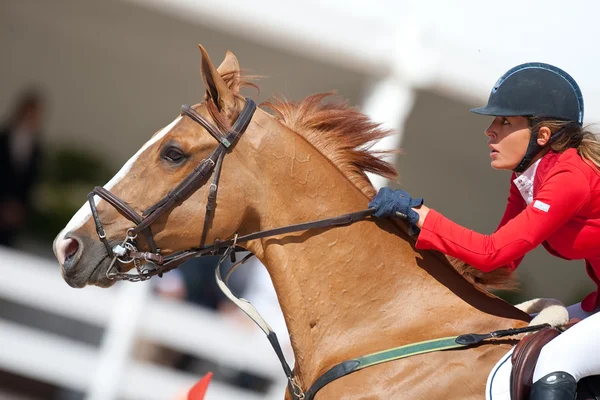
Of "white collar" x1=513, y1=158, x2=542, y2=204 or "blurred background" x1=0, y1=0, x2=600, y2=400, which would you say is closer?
"white collar" x1=513, y1=158, x2=542, y2=204

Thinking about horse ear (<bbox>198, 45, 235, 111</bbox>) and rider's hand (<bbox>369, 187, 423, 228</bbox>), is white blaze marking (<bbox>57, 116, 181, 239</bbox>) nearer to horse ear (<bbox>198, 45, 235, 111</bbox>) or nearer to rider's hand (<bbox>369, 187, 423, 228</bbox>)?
horse ear (<bbox>198, 45, 235, 111</bbox>)

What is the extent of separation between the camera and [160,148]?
9.57 feet

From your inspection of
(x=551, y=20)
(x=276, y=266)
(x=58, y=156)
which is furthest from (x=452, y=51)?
(x=58, y=156)

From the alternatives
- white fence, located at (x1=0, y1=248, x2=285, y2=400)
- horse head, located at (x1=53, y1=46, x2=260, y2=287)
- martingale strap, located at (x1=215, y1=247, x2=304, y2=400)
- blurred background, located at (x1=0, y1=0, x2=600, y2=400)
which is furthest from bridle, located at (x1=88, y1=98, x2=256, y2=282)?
white fence, located at (x1=0, y1=248, x2=285, y2=400)

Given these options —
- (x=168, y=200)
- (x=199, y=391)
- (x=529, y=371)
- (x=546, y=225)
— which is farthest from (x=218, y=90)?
(x=529, y=371)

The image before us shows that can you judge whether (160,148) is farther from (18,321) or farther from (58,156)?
(58,156)

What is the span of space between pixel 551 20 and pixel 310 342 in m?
3.88

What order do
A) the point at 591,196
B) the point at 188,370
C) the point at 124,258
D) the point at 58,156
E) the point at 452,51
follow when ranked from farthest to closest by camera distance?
the point at 58,156 < the point at 188,370 < the point at 452,51 < the point at 124,258 < the point at 591,196

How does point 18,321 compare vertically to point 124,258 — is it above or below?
below

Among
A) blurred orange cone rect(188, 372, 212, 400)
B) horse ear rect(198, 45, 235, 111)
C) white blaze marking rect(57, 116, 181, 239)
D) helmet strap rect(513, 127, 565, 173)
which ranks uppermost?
horse ear rect(198, 45, 235, 111)

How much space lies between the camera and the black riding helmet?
280cm

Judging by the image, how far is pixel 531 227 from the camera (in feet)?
8.72

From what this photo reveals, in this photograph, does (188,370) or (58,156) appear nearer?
(188,370)

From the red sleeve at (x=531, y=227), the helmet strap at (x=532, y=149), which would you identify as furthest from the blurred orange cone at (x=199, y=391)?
the helmet strap at (x=532, y=149)
